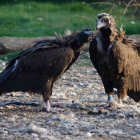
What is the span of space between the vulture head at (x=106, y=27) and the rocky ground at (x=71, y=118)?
1061mm

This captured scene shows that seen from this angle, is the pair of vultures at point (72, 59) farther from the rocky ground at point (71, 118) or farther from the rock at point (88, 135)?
the rock at point (88, 135)

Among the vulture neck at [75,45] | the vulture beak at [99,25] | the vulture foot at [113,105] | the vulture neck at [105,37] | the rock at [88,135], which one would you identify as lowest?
the rock at [88,135]

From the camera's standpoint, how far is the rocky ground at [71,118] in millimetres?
3398

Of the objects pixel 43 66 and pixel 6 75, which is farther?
pixel 6 75

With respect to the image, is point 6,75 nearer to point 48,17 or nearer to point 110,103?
point 110,103

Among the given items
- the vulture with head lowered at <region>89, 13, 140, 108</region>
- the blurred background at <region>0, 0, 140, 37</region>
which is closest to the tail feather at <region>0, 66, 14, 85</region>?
the vulture with head lowered at <region>89, 13, 140, 108</region>

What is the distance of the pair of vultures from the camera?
4.25m

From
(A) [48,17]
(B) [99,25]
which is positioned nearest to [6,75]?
(B) [99,25]

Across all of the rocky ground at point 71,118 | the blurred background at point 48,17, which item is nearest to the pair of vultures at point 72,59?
the rocky ground at point 71,118

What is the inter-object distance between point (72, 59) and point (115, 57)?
70 centimetres

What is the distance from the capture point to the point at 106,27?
4.35m

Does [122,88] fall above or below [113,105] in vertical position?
above

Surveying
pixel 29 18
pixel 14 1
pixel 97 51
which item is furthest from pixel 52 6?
pixel 97 51

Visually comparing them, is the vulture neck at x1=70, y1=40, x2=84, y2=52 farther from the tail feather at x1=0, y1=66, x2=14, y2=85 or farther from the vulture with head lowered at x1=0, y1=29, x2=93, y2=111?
the tail feather at x1=0, y1=66, x2=14, y2=85
